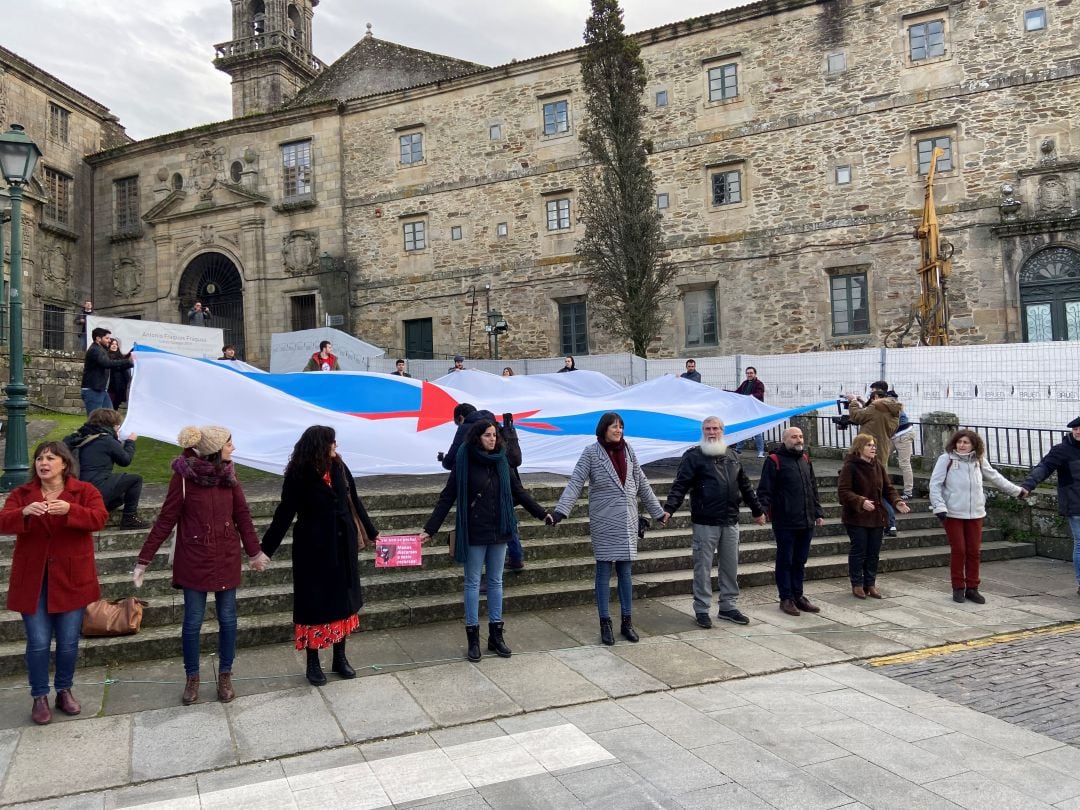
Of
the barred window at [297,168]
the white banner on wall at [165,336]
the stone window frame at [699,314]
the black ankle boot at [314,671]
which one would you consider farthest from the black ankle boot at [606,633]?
the barred window at [297,168]

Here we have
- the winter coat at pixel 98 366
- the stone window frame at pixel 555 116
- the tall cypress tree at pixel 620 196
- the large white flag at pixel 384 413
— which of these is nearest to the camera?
the large white flag at pixel 384 413

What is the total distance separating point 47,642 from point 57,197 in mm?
31910

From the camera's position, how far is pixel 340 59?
3152 cm

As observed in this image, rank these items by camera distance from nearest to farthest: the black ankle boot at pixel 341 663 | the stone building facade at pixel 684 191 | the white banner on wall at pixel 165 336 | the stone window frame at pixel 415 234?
the black ankle boot at pixel 341 663 → the white banner on wall at pixel 165 336 → the stone building facade at pixel 684 191 → the stone window frame at pixel 415 234

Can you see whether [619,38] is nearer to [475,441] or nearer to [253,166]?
[253,166]

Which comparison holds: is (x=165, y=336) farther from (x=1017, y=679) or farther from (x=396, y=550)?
(x=1017, y=679)

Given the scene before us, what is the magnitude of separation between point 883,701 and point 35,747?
564 cm

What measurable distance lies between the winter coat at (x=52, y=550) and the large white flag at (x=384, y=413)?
3.23 metres

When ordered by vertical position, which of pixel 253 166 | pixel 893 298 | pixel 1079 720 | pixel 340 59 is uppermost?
pixel 340 59

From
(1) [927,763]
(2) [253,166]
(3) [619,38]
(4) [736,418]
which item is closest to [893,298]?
(3) [619,38]

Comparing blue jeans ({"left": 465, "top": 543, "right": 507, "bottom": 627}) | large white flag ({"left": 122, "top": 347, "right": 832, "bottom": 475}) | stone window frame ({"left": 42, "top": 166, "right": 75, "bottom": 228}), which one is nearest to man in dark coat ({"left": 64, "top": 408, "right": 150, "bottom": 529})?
large white flag ({"left": 122, "top": 347, "right": 832, "bottom": 475})

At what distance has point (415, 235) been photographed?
2872cm

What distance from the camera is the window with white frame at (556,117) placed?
87.3 ft

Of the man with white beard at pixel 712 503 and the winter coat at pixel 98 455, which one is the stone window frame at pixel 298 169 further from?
the man with white beard at pixel 712 503
